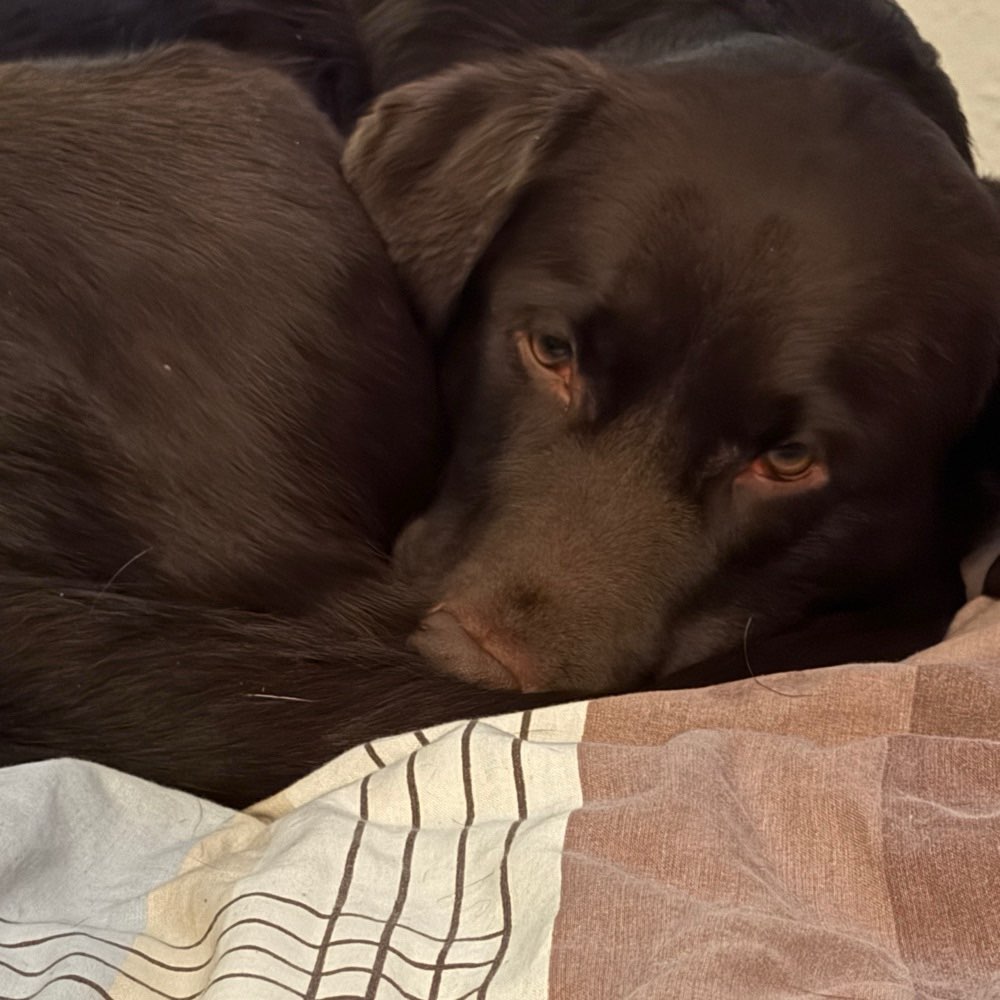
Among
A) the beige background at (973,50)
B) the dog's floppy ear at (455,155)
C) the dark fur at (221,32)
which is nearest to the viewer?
the dog's floppy ear at (455,155)

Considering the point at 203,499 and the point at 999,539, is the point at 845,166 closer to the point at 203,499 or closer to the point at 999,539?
the point at 999,539

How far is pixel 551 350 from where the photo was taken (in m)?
1.18

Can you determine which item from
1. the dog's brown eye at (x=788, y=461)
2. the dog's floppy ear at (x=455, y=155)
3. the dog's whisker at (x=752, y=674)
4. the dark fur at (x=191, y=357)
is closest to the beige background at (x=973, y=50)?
the dog's floppy ear at (x=455, y=155)

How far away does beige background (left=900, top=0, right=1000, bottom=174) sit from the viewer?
A: 218cm

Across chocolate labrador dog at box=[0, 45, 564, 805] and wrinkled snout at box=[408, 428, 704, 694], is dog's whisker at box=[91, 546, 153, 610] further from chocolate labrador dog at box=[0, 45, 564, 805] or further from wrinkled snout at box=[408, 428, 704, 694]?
wrinkled snout at box=[408, 428, 704, 694]

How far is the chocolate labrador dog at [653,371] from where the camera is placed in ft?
3.41

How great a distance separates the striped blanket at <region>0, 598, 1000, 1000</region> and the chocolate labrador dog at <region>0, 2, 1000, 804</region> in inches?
5.7

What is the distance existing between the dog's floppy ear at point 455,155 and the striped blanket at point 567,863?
0.54 meters

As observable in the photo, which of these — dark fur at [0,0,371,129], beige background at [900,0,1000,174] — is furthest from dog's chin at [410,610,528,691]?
beige background at [900,0,1000,174]

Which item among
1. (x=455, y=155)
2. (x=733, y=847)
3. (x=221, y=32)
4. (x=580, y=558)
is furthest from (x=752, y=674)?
(x=221, y=32)

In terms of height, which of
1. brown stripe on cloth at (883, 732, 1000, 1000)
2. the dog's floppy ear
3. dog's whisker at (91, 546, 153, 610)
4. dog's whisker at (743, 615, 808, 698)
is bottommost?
dog's whisker at (743, 615, 808, 698)

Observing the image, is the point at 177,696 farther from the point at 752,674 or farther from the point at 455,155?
the point at 455,155

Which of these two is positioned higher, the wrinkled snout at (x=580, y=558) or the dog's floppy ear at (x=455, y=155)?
the dog's floppy ear at (x=455, y=155)

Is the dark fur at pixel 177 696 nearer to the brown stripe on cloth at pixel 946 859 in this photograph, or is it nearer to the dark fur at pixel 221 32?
the brown stripe on cloth at pixel 946 859
